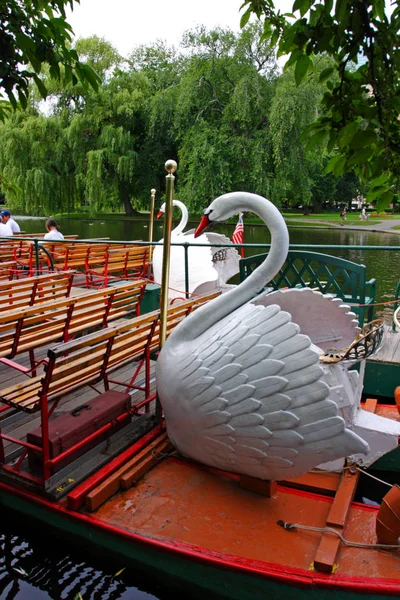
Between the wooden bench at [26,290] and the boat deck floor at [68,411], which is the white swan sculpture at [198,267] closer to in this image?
the wooden bench at [26,290]

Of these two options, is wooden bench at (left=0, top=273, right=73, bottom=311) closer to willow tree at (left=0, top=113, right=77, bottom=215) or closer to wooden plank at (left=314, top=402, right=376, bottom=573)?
wooden plank at (left=314, top=402, right=376, bottom=573)

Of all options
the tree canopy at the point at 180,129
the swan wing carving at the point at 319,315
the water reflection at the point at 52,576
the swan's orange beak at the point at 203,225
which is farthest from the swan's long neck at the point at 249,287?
the tree canopy at the point at 180,129

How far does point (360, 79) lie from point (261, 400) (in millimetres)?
1738

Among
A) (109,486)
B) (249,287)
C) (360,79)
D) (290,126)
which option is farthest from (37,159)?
(360,79)

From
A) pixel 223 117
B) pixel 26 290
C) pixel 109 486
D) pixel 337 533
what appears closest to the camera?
pixel 337 533

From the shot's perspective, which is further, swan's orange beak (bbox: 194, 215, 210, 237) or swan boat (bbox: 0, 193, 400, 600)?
swan's orange beak (bbox: 194, 215, 210, 237)

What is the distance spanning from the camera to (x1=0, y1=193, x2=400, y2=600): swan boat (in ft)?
8.89

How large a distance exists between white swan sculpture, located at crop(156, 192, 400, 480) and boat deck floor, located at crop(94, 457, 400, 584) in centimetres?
20

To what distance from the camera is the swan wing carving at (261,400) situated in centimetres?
279

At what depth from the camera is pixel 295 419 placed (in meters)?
2.79

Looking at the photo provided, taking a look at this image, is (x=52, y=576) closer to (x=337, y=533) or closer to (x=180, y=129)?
(x=337, y=533)

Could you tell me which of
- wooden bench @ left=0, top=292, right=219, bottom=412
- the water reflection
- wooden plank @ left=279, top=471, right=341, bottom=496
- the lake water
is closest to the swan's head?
wooden bench @ left=0, top=292, right=219, bottom=412

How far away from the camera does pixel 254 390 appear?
284 cm

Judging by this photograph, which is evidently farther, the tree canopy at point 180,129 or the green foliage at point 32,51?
the tree canopy at point 180,129
